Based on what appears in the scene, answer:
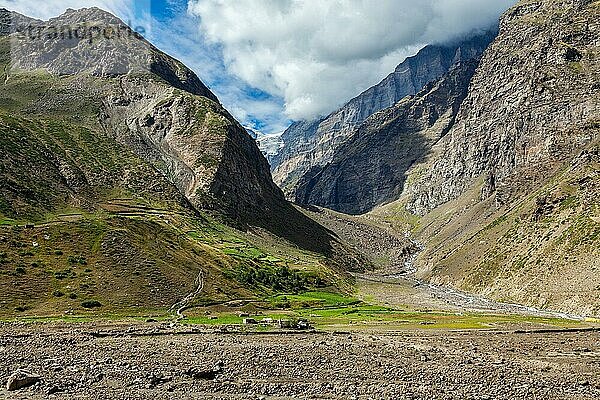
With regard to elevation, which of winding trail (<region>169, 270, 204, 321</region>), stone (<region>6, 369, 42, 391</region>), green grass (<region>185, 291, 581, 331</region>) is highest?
winding trail (<region>169, 270, 204, 321</region>)

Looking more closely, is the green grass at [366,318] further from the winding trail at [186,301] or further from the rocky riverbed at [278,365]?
the rocky riverbed at [278,365]

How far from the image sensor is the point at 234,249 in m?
166

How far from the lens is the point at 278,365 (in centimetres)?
4459

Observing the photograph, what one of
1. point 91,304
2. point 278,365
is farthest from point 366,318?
point 278,365

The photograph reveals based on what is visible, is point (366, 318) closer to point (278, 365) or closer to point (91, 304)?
point (91, 304)

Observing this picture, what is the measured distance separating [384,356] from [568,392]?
58.6 ft

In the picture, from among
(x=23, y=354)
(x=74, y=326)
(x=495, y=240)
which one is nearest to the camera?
(x=23, y=354)

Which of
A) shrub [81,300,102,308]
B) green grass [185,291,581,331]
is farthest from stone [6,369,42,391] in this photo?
shrub [81,300,102,308]

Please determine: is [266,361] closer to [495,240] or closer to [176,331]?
[176,331]

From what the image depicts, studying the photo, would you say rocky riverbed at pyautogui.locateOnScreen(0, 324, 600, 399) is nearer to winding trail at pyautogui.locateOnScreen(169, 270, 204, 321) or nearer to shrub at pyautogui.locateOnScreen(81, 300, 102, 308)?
shrub at pyautogui.locateOnScreen(81, 300, 102, 308)

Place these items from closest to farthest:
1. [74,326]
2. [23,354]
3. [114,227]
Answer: [23,354] < [74,326] < [114,227]

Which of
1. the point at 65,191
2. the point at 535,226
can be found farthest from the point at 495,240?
the point at 65,191

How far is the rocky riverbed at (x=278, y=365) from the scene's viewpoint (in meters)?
34.6

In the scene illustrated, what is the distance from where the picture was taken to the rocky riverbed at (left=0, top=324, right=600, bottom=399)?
1362 inches
